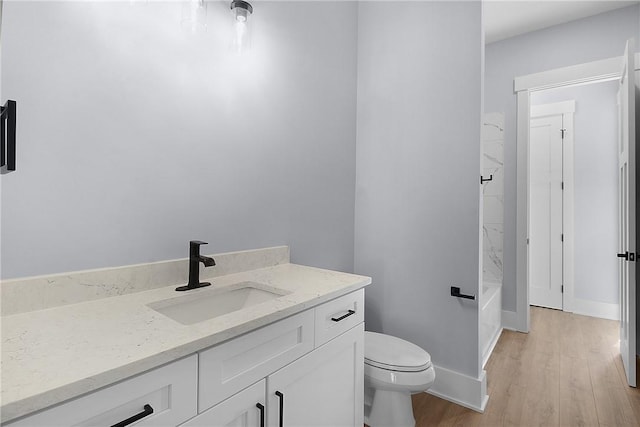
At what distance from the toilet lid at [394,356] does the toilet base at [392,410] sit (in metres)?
0.15

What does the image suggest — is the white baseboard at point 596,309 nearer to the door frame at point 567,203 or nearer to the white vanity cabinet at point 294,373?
the door frame at point 567,203

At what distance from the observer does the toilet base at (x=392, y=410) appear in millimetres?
1615

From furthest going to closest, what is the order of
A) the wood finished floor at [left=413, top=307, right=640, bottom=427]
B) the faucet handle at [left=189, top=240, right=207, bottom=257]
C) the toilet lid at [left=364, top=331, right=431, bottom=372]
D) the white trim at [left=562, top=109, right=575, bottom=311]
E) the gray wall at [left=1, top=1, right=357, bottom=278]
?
the white trim at [left=562, top=109, right=575, bottom=311]
the wood finished floor at [left=413, top=307, right=640, bottom=427]
the toilet lid at [left=364, top=331, right=431, bottom=372]
the faucet handle at [left=189, top=240, right=207, bottom=257]
the gray wall at [left=1, top=1, right=357, bottom=278]

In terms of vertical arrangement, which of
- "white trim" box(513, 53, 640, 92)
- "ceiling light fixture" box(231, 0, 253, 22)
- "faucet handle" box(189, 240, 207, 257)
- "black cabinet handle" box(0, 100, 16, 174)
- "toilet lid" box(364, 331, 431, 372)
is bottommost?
"toilet lid" box(364, 331, 431, 372)

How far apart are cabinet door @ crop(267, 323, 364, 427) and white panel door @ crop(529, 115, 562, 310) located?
3.37 m

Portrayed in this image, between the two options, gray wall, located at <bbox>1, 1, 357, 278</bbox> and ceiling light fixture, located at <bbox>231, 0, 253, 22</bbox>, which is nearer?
gray wall, located at <bbox>1, 1, 357, 278</bbox>

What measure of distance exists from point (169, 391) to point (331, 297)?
0.62m

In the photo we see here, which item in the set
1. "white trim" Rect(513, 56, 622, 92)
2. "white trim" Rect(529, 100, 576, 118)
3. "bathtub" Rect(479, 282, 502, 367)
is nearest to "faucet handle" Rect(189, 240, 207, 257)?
"bathtub" Rect(479, 282, 502, 367)

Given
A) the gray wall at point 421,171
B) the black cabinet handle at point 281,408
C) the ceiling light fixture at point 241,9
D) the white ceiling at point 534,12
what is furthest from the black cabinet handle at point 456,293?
the white ceiling at point 534,12

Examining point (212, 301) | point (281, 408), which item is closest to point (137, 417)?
point (281, 408)

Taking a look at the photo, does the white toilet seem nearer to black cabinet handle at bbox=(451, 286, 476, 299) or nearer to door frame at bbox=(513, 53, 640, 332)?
black cabinet handle at bbox=(451, 286, 476, 299)

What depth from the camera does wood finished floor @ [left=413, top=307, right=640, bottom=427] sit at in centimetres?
179

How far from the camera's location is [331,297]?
123 cm

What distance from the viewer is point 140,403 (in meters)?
0.70
